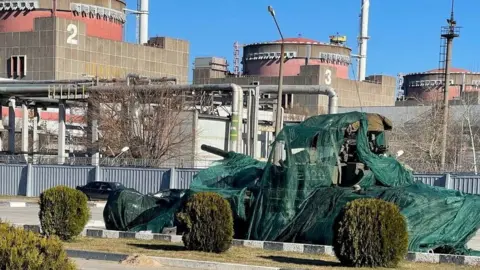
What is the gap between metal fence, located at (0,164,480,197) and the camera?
39125 millimetres

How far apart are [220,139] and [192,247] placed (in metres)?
33.5

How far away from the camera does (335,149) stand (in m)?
18.4

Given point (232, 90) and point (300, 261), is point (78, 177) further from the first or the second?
point (300, 261)

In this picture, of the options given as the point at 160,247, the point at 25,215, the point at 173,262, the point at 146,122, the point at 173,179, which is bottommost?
the point at 25,215

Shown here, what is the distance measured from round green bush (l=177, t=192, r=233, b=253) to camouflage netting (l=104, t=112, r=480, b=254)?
2320mm

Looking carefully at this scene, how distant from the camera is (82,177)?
42500mm

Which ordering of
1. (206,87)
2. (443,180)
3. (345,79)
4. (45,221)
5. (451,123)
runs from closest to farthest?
(45,221), (443,180), (206,87), (451,123), (345,79)

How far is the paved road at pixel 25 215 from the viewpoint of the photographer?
2528cm

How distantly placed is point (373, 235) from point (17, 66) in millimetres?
67563

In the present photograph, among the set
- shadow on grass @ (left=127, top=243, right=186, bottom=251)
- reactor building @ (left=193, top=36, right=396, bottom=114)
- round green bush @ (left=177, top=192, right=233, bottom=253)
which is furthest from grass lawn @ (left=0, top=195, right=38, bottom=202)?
reactor building @ (left=193, top=36, right=396, bottom=114)

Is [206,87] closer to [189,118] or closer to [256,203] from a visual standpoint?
[189,118]

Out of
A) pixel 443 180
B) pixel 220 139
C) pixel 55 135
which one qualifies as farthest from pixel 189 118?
pixel 55 135

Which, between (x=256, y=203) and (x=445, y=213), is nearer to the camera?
(x=445, y=213)

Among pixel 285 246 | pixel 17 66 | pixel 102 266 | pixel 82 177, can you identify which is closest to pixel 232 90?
pixel 82 177
